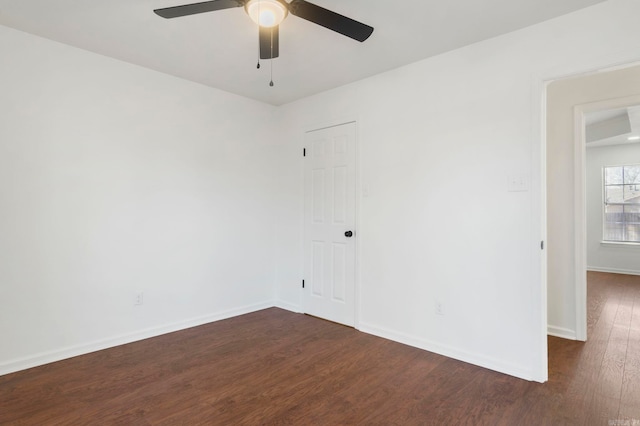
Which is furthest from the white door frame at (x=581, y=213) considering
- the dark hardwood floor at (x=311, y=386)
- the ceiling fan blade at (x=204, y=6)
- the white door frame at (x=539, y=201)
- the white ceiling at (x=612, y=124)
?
the ceiling fan blade at (x=204, y=6)

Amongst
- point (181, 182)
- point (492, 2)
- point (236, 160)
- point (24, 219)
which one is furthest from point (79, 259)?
point (492, 2)

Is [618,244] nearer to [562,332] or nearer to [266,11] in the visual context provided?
[562,332]

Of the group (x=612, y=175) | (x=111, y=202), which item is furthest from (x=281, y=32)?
(x=612, y=175)

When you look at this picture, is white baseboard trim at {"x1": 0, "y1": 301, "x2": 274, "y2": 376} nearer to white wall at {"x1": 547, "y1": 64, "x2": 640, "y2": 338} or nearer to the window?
white wall at {"x1": 547, "y1": 64, "x2": 640, "y2": 338}

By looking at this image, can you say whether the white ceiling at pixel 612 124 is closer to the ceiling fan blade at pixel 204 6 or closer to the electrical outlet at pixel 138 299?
the ceiling fan blade at pixel 204 6

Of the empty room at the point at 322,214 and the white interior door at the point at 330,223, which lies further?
the white interior door at the point at 330,223

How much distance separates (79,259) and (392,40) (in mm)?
3117

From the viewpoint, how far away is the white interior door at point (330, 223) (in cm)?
354

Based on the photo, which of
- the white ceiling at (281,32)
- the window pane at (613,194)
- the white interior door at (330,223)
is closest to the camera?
the white ceiling at (281,32)

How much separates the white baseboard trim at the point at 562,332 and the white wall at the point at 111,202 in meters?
3.16

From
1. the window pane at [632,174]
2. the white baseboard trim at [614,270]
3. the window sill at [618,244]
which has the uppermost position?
the window pane at [632,174]

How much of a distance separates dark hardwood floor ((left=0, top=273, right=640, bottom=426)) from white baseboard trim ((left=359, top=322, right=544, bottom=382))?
0.23 feet

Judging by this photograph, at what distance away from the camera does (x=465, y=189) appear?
2723 millimetres

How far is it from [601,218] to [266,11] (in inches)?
305
